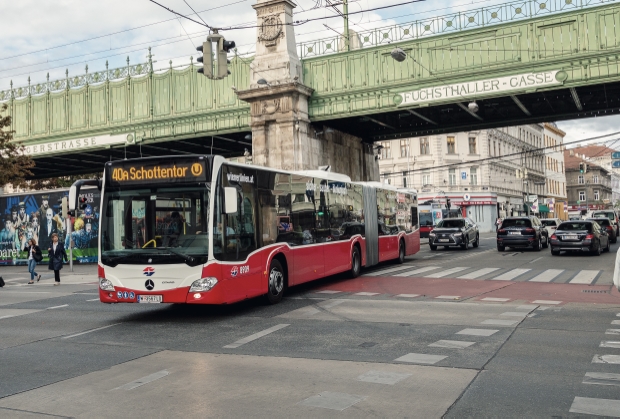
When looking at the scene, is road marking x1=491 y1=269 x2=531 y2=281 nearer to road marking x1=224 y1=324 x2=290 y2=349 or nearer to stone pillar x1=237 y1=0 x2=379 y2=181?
road marking x1=224 y1=324 x2=290 y2=349

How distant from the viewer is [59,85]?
110ft

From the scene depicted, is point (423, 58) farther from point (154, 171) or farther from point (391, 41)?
point (154, 171)

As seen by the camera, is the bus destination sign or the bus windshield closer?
the bus windshield

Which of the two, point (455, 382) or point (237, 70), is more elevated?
point (237, 70)

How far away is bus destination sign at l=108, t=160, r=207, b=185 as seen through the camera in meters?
10.8

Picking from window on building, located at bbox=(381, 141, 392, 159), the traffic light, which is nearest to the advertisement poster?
the traffic light

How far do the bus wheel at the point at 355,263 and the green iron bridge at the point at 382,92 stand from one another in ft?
30.4

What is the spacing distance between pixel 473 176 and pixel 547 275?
5260 centimetres

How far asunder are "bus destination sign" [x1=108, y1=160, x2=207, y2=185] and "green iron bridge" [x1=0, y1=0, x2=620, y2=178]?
1590cm

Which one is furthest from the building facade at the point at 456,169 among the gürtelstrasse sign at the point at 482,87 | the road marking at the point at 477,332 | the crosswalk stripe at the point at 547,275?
the road marking at the point at 477,332

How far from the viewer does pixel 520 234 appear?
93.6 feet

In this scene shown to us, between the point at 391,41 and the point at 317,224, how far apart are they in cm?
1325

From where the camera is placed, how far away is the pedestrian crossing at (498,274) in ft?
55.5

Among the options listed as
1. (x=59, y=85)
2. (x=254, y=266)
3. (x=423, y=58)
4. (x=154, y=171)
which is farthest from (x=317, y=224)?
(x=59, y=85)
